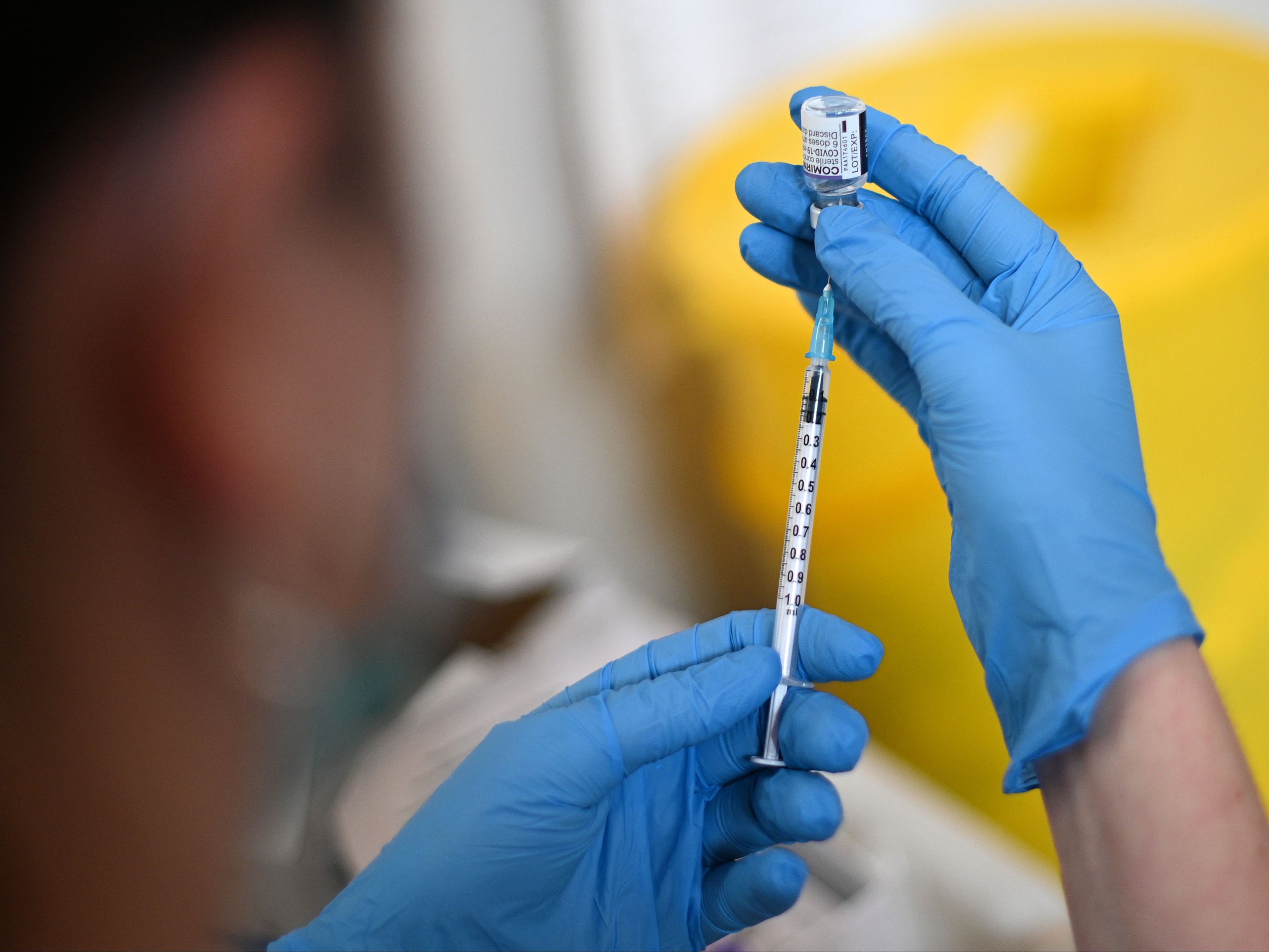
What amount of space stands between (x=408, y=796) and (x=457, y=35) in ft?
3.24

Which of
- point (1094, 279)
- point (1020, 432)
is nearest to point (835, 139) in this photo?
point (1020, 432)

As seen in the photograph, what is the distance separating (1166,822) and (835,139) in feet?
1.80

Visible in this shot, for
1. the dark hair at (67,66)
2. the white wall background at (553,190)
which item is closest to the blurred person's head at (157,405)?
the dark hair at (67,66)

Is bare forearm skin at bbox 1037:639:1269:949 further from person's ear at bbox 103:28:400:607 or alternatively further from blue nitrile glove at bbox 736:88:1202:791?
person's ear at bbox 103:28:400:607

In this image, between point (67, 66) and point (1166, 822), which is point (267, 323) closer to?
point (67, 66)

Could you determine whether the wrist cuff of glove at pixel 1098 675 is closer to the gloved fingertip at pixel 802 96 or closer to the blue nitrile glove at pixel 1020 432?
the blue nitrile glove at pixel 1020 432

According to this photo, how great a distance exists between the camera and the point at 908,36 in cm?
196

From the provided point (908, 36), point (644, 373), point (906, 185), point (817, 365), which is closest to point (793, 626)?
point (817, 365)

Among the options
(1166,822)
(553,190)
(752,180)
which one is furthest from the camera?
(553,190)

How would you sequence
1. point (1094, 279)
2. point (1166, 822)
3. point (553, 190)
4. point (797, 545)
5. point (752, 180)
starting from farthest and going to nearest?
point (553, 190), point (1094, 279), point (752, 180), point (797, 545), point (1166, 822)

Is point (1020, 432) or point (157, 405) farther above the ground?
point (157, 405)

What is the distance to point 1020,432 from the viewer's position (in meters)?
0.69

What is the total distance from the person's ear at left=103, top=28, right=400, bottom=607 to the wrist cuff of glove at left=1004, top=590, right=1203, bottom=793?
755 mm

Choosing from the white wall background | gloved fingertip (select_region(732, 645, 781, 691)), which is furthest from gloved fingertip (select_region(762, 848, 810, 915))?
the white wall background
